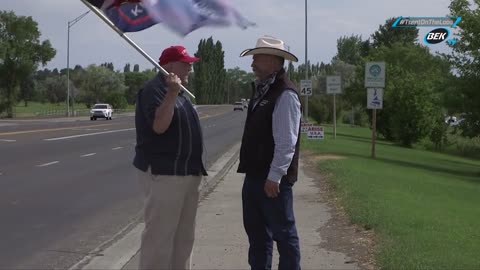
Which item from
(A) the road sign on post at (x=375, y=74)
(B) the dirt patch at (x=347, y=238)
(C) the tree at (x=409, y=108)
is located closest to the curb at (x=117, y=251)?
(B) the dirt patch at (x=347, y=238)

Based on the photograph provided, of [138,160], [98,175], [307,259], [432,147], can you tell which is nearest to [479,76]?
[432,147]

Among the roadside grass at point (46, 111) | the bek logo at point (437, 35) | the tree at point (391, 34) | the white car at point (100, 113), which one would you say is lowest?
the roadside grass at point (46, 111)

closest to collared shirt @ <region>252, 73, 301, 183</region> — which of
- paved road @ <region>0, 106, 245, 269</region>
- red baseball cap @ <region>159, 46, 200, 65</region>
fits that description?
red baseball cap @ <region>159, 46, 200, 65</region>

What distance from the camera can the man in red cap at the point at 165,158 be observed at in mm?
4801

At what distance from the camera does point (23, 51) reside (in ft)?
226

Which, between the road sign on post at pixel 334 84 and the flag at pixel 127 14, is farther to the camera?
the road sign on post at pixel 334 84

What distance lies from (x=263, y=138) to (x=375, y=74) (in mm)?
17436

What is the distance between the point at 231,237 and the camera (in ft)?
26.2

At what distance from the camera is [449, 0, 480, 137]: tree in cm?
2795

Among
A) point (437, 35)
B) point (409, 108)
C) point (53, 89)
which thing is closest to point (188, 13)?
point (437, 35)

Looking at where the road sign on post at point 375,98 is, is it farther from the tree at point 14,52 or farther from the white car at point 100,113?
the tree at point 14,52

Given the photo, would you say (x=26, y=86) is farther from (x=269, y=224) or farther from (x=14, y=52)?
(x=269, y=224)

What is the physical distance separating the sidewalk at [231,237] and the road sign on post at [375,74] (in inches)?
408

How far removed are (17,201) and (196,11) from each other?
7.58 m
